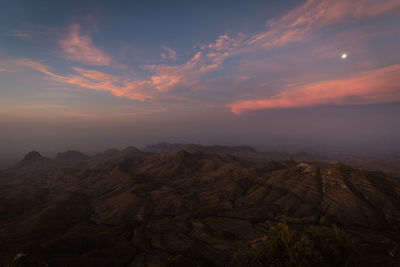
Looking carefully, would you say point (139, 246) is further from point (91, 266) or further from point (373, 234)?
point (373, 234)

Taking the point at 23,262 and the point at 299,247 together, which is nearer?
the point at 299,247

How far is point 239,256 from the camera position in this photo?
12712cm

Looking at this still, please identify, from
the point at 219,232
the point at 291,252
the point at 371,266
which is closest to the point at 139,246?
the point at 219,232

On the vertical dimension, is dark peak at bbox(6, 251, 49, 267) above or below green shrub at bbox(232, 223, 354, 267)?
below

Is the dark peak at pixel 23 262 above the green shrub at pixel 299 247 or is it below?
below

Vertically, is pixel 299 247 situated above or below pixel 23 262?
above

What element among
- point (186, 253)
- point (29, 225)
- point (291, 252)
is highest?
point (291, 252)

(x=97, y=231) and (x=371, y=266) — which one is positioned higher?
(x=371, y=266)

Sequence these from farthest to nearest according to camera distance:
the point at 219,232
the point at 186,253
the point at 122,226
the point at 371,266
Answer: the point at 122,226
the point at 219,232
the point at 186,253
the point at 371,266

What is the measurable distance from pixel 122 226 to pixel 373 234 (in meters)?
228

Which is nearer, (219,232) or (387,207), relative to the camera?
(219,232)

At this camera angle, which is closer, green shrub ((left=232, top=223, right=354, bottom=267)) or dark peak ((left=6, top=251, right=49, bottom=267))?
green shrub ((left=232, top=223, right=354, bottom=267))

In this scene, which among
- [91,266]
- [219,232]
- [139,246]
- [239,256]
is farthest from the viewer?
[219,232]

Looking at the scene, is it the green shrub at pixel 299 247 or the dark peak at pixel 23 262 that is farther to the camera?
the dark peak at pixel 23 262
